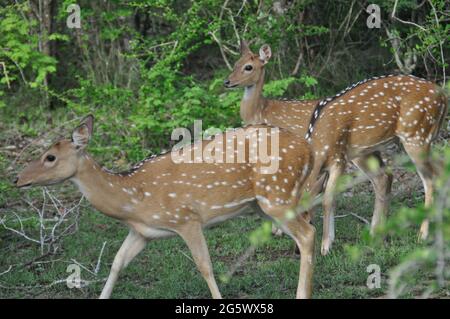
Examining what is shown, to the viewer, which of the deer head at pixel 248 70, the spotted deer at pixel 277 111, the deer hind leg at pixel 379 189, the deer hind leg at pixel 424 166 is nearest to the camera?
the deer hind leg at pixel 424 166

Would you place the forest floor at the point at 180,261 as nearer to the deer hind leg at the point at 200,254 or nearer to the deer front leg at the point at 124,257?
the deer hind leg at the point at 200,254

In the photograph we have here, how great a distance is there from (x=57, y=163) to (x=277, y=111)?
3400 millimetres

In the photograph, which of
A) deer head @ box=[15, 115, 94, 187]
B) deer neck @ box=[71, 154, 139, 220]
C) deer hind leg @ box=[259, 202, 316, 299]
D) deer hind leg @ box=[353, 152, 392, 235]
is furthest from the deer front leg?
deer hind leg @ box=[353, 152, 392, 235]

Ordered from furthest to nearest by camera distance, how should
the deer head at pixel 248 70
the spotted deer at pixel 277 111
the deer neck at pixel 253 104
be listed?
1. the deer head at pixel 248 70
2. the deer neck at pixel 253 104
3. the spotted deer at pixel 277 111

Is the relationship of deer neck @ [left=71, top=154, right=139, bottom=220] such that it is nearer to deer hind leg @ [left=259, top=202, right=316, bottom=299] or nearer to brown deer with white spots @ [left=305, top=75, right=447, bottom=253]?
deer hind leg @ [left=259, top=202, right=316, bottom=299]

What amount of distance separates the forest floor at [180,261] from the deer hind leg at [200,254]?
12 cm

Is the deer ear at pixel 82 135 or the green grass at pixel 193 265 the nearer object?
the deer ear at pixel 82 135

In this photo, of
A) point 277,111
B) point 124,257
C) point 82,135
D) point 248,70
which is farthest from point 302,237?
point 248,70

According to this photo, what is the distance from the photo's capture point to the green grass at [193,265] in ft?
24.6

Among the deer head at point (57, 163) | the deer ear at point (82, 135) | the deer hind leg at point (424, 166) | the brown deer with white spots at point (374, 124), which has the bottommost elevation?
the deer hind leg at point (424, 166)

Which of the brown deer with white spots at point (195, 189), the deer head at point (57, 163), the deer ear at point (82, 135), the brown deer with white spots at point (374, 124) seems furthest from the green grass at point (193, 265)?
the deer ear at point (82, 135)

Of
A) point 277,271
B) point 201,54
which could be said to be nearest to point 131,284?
point 277,271

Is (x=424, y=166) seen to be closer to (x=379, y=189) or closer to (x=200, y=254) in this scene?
(x=379, y=189)
